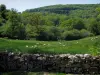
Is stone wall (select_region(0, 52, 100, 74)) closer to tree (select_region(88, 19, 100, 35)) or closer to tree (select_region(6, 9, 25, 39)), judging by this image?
tree (select_region(6, 9, 25, 39))

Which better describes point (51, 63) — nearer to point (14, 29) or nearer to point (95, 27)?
point (14, 29)

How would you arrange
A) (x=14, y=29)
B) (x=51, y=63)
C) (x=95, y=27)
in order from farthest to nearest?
1. (x=95, y=27)
2. (x=14, y=29)
3. (x=51, y=63)

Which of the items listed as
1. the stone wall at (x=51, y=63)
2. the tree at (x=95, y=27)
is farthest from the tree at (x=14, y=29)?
the stone wall at (x=51, y=63)

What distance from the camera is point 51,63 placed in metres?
16.6

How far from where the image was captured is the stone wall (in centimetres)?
1592

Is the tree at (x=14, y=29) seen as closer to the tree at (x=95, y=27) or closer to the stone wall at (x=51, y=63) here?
the tree at (x=95, y=27)

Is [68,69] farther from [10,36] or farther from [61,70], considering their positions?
[10,36]

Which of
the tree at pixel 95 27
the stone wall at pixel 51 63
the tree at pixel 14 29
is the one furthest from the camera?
the tree at pixel 95 27

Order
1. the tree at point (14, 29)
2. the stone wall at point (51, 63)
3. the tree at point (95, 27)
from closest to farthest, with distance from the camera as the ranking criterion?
the stone wall at point (51, 63) < the tree at point (14, 29) < the tree at point (95, 27)

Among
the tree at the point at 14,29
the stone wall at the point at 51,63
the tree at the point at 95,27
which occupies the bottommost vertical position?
the tree at the point at 95,27

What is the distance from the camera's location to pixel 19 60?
17203mm

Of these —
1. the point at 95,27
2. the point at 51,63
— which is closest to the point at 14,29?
the point at 95,27

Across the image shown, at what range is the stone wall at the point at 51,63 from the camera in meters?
15.9

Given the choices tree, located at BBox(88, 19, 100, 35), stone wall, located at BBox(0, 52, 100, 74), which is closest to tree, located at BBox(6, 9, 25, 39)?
tree, located at BBox(88, 19, 100, 35)
